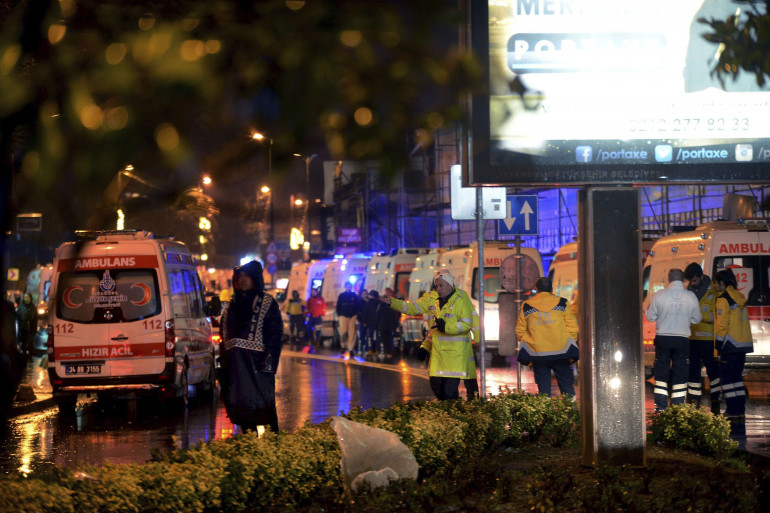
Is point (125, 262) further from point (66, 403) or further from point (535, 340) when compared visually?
point (535, 340)

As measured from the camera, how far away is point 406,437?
7637mm

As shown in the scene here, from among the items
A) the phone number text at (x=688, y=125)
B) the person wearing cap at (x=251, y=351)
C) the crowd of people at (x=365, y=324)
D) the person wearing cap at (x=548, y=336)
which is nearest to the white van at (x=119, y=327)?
the person wearing cap at (x=548, y=336)

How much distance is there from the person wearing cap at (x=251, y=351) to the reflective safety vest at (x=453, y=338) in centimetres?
193

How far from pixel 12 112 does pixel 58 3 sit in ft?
0.86

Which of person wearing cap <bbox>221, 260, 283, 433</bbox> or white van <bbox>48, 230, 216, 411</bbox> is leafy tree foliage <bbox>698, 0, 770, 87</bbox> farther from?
white van <bbox>48, 230, 216, 411</bbox>

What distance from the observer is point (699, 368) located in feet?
46.9

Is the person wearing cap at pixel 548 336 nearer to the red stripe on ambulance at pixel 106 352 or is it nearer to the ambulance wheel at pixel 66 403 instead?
the red stripe on ambulance at pixel 106 352

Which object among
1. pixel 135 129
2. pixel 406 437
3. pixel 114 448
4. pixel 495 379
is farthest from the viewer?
pixel 495 379

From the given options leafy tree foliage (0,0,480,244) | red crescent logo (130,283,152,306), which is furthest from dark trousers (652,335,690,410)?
leafy tree foliage (0,0,480,244)

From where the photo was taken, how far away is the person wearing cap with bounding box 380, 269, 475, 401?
35.7ft

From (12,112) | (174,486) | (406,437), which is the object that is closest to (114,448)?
(406,437)

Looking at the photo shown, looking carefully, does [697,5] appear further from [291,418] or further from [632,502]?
Result: [291,418]

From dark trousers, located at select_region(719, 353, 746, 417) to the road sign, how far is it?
2880 mm

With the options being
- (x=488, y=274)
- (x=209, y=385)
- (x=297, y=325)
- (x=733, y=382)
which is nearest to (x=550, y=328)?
(x=733, y=382)
